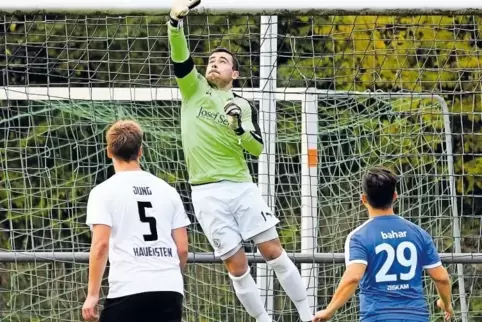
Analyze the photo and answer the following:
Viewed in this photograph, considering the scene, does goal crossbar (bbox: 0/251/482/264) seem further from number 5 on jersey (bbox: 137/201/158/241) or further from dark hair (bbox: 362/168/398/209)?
number 5 on jersey (bbox: 137/201/158/241)

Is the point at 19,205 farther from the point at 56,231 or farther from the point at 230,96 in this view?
the point at 230,96

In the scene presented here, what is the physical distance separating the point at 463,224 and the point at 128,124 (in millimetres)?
4570

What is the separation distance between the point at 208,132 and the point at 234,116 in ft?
1.30

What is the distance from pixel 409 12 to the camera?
7.81 metres

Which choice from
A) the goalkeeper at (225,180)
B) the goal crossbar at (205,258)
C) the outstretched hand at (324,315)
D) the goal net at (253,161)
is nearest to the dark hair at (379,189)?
the outstretched hand at (324,315)

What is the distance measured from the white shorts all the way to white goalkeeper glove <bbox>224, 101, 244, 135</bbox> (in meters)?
0.42

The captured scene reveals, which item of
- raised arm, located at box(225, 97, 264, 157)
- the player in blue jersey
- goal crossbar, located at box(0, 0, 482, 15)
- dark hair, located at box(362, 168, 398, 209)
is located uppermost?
goal crossbar, located at box(0, 0, 482, 15)

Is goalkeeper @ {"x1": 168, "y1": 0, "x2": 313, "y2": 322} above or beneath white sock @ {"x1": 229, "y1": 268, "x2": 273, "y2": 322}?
above

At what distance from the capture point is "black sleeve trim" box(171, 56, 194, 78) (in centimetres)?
755

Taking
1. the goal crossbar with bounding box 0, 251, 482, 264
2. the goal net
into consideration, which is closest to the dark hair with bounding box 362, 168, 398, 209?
the goal crossbar with bounding box 0, 251, 482, 264

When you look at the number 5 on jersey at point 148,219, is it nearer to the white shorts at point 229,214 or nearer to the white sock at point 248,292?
the white shorts at point 229,214
